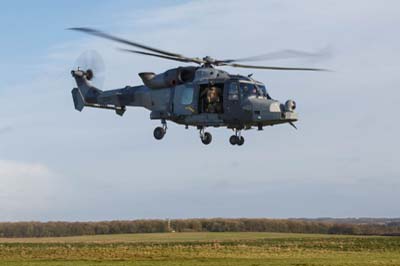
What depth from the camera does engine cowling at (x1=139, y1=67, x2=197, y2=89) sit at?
37906 millimetres

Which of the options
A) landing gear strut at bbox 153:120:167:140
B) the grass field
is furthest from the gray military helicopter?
the grass field

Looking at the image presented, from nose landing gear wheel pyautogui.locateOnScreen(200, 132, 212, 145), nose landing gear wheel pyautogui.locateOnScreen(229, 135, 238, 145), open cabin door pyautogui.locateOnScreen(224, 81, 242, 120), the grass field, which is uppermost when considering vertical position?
open cabin door pyautogui.locateOnScreen(224, 81, 242, 120)

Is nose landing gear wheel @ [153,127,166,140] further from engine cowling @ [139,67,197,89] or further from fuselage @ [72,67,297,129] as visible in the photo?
engine cowling @ [139,67,197,89]

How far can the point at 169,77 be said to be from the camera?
38.2m

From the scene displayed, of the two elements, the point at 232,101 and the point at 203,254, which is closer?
the point at 232,101

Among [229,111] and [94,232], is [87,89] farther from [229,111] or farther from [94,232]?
[94,232]

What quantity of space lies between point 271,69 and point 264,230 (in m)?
101

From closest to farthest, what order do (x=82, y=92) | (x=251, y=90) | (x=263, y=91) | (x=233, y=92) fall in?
(x=251, y=90), (x=233, y=92), (x=263, y=91), (x=82, y=92)

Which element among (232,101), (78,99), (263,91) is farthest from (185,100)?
(78,99)

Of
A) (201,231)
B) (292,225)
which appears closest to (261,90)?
(201,231)

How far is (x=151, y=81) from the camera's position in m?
38.9

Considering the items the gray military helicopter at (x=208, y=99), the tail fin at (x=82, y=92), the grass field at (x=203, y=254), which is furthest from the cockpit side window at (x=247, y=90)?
the grass field at (x=203, y=254)

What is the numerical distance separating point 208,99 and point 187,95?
110 cm

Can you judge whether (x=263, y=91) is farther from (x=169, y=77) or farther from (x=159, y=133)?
(x=159, y=133)
